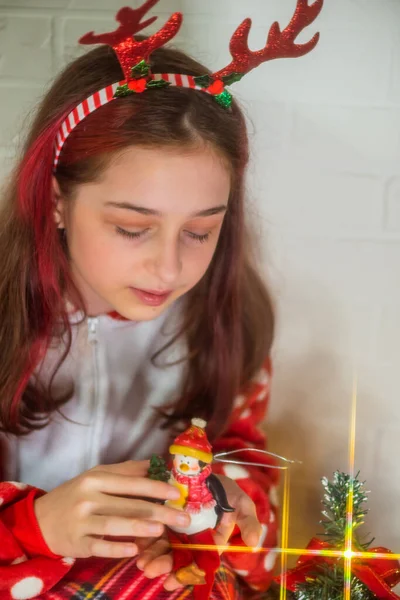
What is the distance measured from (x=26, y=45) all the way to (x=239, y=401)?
0.54 m

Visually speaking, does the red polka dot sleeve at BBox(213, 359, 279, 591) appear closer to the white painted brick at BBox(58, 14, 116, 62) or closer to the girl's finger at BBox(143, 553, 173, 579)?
the girl's finger at BBox(143, 553, 173, 579)

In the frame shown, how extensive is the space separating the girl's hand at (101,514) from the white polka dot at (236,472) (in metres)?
0.13

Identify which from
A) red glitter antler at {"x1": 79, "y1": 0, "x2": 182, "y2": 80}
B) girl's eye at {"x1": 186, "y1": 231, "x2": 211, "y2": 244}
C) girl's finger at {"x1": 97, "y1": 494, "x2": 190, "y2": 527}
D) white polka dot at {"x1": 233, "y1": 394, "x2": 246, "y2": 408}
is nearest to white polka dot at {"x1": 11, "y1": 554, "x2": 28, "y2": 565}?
girl's finger at {"x1": 97, "y1": 494, "x2": 190, "y2": 527}

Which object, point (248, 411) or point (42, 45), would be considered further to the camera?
point (248, 411)

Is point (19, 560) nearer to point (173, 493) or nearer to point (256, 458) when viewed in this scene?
point (173, 493)

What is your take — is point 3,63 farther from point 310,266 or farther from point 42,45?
point 310,266

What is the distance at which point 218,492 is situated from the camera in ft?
2.67

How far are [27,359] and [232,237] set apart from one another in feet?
1.04

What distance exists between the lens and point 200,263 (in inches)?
33.1

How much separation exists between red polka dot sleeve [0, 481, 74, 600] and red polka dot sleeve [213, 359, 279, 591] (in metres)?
0.25

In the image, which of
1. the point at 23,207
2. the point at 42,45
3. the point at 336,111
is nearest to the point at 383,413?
the point at 336,111

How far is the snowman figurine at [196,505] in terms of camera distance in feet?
2.57

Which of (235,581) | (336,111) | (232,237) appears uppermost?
(336,111)

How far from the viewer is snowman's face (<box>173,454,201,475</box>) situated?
0.78 m
